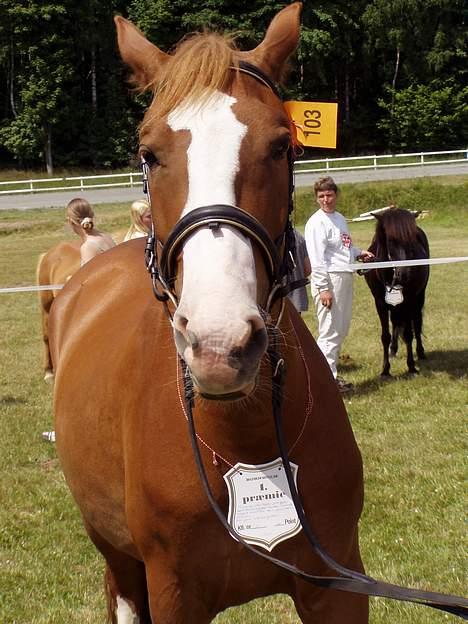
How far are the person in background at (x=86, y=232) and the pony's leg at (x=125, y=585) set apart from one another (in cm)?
329

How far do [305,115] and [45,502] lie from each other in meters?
3.28

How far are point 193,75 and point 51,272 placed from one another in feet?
21.5

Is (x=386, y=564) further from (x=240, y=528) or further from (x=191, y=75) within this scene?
(x=191, y=75)

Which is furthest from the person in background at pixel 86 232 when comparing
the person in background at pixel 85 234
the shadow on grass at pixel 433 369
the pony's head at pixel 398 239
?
the pony's head at pixel 398 239

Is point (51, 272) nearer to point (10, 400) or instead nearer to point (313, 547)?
point (10, 400)

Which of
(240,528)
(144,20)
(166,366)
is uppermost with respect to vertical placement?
(144,20)

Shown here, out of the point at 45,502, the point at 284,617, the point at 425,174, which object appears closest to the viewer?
the point at 284,617

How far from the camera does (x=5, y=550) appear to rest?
4359 millimetres

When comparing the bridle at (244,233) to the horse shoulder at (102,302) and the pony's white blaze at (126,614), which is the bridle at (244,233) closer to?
the horse shoulder at (102,302)

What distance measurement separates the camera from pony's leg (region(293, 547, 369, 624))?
2.28 metres

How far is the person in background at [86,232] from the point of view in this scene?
6.22m

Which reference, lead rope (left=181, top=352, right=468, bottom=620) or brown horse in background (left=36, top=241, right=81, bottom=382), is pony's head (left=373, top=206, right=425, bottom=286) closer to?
brown horse in background (left=36, top=241, right=81, bottom=382)

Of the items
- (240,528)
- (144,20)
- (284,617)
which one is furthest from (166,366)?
(144,20)

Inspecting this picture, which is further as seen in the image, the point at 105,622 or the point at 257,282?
the point at 105,622
